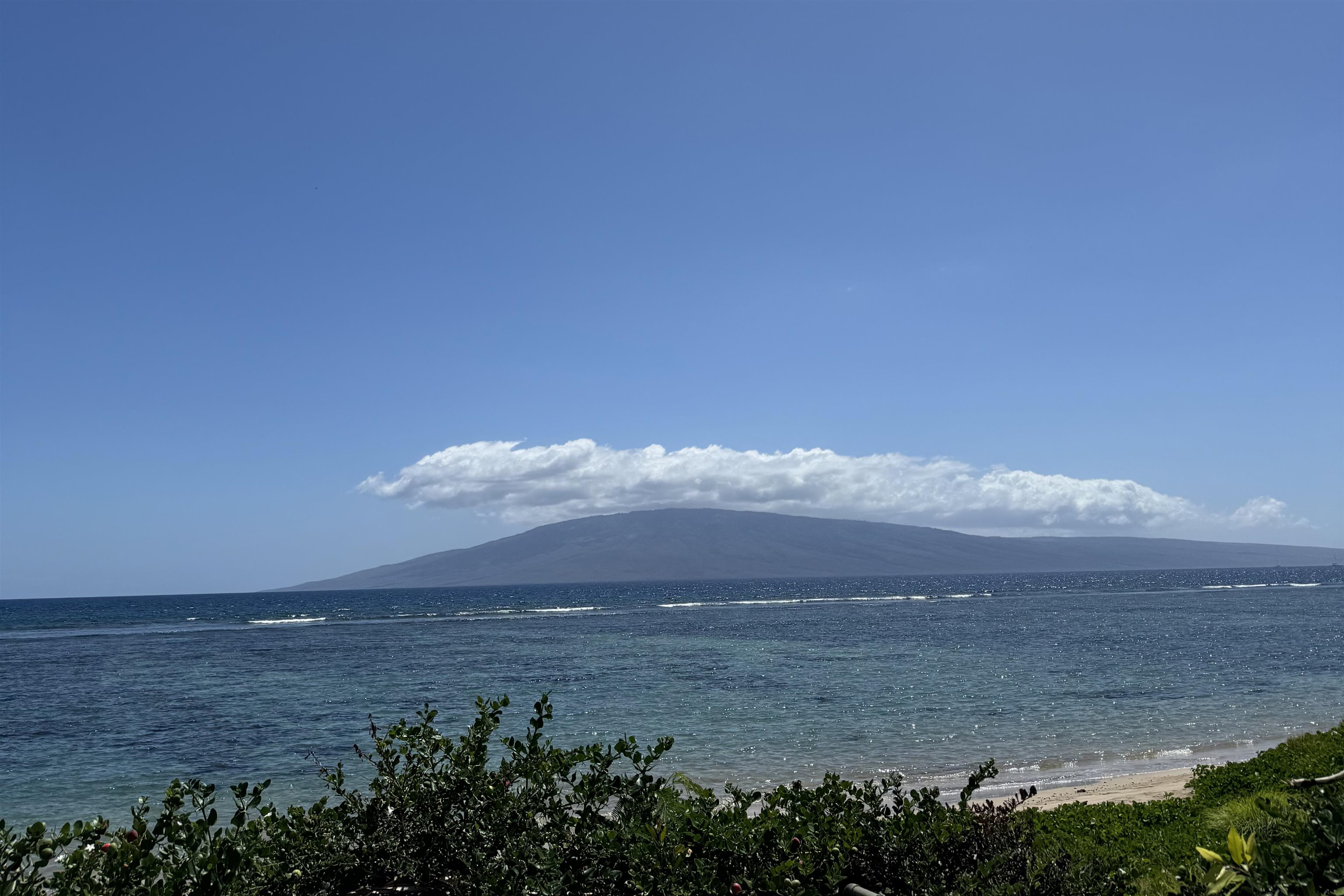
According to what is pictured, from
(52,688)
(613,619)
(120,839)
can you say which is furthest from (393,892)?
(613,619)

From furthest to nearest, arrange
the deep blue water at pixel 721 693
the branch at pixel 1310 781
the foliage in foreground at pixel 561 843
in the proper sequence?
the deep blue water at pixel 721 693 < the foliage in foreground at pixel 561 843 < the branch at pixel 1310 781

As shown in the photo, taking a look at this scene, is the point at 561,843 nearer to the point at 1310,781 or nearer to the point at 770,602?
the point at 1310,781

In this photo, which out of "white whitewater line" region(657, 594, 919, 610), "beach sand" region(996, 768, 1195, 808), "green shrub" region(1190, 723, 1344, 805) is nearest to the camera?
"green shrub" region(1190, 723, 1344, 805)

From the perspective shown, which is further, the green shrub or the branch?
the green shrub

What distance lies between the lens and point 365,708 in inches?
1068

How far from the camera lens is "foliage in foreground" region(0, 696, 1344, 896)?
4070 millimetres

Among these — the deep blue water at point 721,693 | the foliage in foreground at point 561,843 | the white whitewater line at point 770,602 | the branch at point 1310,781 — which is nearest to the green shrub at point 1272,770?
the deep blue water at point 721,693

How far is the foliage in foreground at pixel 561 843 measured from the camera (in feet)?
13.4

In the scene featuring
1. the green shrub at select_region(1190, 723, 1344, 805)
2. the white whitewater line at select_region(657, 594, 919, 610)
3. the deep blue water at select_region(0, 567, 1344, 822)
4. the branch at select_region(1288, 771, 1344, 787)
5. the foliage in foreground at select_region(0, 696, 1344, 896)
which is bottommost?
the white whitewater line at select_region(657, 594, 919, 610)

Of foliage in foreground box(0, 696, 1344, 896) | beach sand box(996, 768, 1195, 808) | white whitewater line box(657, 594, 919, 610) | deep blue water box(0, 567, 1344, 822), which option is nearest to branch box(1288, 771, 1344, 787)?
foliage in foreground box(0, 696, 1344, 896)

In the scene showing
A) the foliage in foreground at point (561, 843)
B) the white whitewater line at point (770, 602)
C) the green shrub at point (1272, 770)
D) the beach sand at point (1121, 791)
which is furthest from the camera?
the white whitewater line at point (770, 602)

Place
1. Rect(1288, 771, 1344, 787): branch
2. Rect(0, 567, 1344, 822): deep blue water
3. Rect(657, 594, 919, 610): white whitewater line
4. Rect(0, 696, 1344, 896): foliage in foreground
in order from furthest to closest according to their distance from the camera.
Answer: Rect(657, 594, 919, 610): white whitewater line
Rect(0, 567, 1344, 822): deep blue water
Rect(0, 696, 1344, 896): foliage in foreground
Rect(1288, 771, 1344, 787): branch

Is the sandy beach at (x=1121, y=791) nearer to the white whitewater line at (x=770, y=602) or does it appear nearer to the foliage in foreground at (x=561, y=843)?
the foliage in foreground at (x=561, y=843)

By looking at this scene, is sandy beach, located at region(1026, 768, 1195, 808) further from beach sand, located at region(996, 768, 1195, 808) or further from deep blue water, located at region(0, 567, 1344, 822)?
deep blue water, located at region(0, 567, 1344, 822)
